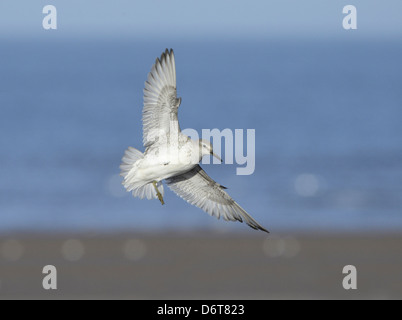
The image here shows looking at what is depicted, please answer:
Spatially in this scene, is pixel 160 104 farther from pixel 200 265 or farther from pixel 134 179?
pixel 200 265

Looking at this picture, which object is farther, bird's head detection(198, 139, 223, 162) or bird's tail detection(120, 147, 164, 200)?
bird's tail detection(120, 147, 164, 200)

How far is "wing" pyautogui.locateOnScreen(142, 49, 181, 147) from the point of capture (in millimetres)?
5738

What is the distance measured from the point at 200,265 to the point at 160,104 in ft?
18.8

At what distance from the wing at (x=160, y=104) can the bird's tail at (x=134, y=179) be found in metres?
0.27

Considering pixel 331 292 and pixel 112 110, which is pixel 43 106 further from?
pixel 331 292

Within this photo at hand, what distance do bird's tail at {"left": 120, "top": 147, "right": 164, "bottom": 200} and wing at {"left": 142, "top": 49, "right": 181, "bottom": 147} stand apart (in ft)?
0.87

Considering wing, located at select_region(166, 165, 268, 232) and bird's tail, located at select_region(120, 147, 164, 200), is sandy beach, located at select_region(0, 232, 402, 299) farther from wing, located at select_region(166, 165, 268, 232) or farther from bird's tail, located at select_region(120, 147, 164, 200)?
bird's tail, located at select_region(120, 147, 164, 200)

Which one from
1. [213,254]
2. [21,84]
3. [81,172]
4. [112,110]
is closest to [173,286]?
[213,254]

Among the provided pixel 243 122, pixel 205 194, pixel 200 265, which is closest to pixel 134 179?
pixel 205 194

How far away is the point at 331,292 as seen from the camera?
33.1 feet

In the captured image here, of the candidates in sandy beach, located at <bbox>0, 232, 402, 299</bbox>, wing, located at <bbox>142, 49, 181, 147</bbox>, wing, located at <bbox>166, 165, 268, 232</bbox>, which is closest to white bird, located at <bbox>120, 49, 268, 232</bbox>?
wing, located at <bbox>142, 49, 181, 147</bbox>

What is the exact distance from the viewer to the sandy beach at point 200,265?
33.3 feet

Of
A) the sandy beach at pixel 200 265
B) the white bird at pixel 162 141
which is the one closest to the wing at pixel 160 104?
the white bird at pixel 162 141

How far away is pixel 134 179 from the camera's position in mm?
5801
